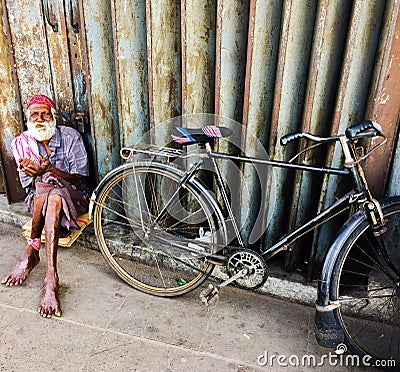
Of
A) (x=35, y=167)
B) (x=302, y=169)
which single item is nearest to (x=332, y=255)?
(x=302, y=169)

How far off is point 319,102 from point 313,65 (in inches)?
9.9

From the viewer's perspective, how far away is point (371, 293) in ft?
9.70

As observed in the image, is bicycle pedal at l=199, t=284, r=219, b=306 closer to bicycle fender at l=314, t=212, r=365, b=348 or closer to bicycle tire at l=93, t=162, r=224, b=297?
bicycle tire at l=93, t=162, r=224, b=297

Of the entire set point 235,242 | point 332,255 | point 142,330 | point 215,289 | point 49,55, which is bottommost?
point 142,330

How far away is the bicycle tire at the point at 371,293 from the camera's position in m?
2.56

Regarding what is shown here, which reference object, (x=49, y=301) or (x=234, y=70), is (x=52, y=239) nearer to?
(x=49, y=301)

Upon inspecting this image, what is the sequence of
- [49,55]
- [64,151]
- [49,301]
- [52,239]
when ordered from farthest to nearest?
[49,55] < [64,151] < [52,239] < [49,301]

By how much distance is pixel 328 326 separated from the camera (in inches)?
101

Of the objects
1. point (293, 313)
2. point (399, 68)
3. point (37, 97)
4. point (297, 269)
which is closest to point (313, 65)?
point (399, 68)

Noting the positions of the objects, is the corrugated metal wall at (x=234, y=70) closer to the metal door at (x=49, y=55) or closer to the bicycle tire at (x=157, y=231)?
the metal door at (x=49, y=55)

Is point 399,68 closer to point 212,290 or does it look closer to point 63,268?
point 212,290

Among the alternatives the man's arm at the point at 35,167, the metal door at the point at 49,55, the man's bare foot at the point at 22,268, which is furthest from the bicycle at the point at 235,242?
the metal door at the point at 49,55

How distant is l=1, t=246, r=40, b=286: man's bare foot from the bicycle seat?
5.32 ft

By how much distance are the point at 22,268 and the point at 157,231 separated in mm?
1179
